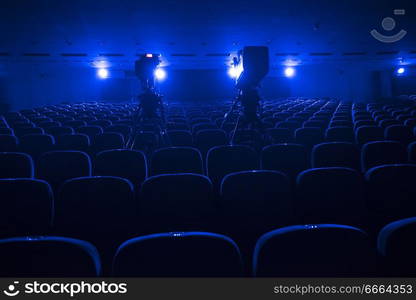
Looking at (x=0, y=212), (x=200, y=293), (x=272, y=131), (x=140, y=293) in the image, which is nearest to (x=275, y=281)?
(x=200, y=293)

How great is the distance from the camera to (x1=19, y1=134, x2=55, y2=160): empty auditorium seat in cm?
531

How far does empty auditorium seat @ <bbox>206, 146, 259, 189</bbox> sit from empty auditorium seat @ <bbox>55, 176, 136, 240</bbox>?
1707 mm

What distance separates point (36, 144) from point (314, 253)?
5264 mm

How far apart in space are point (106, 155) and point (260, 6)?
6.47m

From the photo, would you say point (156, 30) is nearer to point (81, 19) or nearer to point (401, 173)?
point (81, 19)

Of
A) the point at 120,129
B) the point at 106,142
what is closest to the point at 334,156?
the point at 106,142

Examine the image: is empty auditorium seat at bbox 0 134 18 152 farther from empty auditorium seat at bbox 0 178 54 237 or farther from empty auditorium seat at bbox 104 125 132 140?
empty auditorium seat at bbox 0 178 54 237

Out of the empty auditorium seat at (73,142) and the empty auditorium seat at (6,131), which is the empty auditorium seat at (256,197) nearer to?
the empty auditorium seat at (73,142)

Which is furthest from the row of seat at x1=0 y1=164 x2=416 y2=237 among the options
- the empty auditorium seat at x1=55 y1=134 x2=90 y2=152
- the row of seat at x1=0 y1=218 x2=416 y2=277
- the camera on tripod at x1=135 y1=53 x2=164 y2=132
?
the camera on tripod at x1=135 y1=53 x2=164 y2=132

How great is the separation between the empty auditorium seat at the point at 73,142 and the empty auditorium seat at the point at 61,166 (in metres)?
1.40

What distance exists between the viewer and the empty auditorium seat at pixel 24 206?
2.58 meters

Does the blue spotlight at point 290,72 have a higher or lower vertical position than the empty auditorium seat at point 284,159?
higher

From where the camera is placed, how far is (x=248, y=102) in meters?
5.68

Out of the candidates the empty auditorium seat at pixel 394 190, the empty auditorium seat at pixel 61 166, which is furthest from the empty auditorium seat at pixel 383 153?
the empty auditorium seat at pixel 61 166
